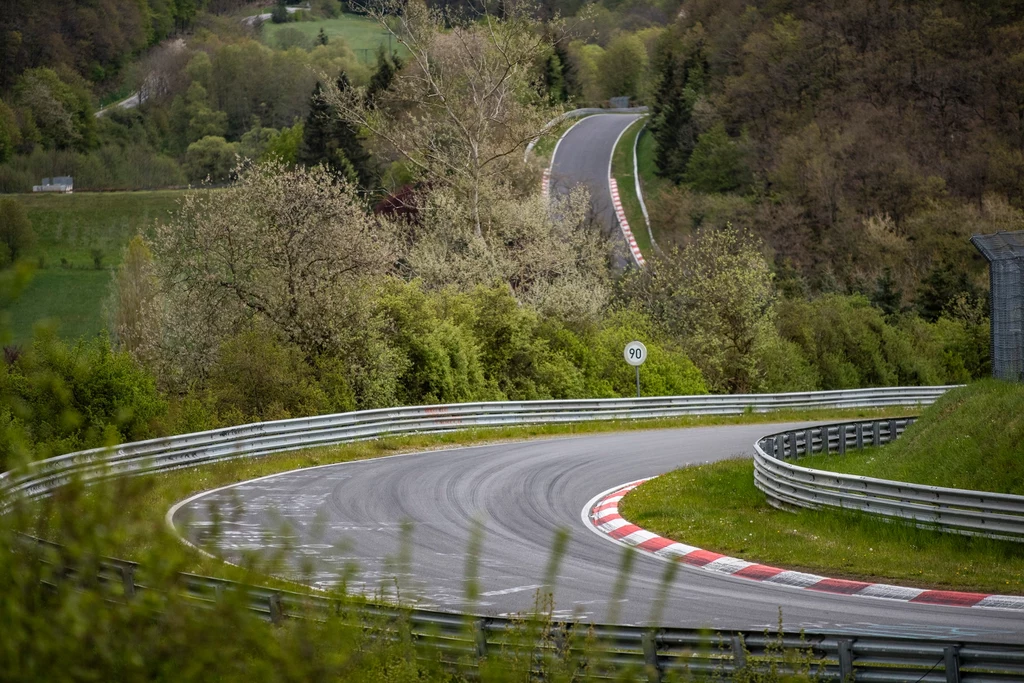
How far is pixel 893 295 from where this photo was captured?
5434cm

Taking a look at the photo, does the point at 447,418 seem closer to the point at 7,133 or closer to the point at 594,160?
the point at 594,160

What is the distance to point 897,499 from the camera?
14.7 meters

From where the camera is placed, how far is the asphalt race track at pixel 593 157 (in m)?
72.9

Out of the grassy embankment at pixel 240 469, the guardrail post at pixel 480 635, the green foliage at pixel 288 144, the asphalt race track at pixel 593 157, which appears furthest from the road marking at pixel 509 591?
the green foliage at pixel 288 144

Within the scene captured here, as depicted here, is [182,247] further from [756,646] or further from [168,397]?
[756,646]

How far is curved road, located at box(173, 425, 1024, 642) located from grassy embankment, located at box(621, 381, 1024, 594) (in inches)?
49.4

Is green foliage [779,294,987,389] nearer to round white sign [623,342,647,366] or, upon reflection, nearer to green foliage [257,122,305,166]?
round white sign [623,342,647,366]

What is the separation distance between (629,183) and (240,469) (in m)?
66.5

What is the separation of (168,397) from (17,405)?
24426 mm

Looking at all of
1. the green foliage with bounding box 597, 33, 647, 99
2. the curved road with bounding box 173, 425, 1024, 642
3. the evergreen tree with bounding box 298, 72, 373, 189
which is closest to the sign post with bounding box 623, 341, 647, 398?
the curved road with bounding box 173, 425, 1024, 642

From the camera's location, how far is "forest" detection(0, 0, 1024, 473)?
94.9 ft

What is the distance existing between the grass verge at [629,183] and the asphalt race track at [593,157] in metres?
0.80

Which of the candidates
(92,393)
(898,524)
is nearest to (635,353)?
(92,393)

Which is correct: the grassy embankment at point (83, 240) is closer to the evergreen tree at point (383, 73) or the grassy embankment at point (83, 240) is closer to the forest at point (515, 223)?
the forest at point (515, 223)
